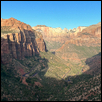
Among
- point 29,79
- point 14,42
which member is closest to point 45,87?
point 29,79

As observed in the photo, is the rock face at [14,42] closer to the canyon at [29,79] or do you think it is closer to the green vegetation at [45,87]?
the canyon at [29,79]

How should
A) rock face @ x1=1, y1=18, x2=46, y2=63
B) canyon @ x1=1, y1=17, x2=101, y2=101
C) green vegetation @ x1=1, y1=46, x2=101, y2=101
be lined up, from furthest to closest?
rock face @ x1=1, y1=18, x2=46, y2=63 → canyon @ x1=1, y1=17, x2=101, y2=101 → green vegetation @ x1=1, y1=46, x2=101, y2=101

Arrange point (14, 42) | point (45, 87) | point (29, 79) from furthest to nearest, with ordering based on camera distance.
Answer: point (14, 42) → point (29, 79) → point (45, 87)

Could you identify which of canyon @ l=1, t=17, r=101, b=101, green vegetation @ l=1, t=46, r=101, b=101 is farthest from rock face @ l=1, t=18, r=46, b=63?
green vegetation @ l=1, t=46, r=101, b=101

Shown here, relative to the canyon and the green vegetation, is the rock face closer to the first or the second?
the canyon

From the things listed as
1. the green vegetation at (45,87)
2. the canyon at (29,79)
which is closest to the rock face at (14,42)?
the canyon at (29,79)

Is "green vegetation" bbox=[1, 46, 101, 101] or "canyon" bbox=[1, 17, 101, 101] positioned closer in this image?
"green vegetation" bbox=[1, 46, 101, 101]

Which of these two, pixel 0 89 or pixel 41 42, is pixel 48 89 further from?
pixel 41 42

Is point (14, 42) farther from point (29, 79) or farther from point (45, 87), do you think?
point (45, 87)

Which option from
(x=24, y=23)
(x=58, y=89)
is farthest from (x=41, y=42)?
(x=58, y=89)

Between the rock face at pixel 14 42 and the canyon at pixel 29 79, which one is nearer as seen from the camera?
the canyon at pixel 29 79

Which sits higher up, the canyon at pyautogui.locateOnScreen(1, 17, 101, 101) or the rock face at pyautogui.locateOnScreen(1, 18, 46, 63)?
the rock face at pyautogui.locateOnScreen(1, 18, 46, 63)

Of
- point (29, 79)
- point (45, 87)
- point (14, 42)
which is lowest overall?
point (45, 87)
